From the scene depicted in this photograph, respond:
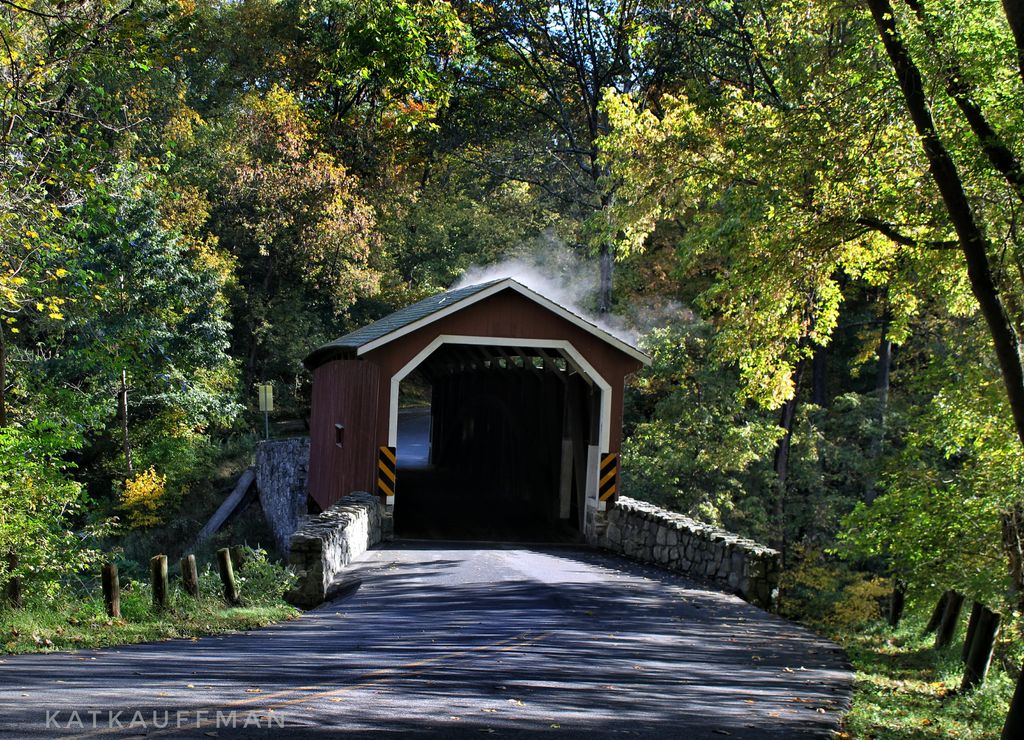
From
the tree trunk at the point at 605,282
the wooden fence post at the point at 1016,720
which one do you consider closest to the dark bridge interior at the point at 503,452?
the tree trunk at the point at 605,282

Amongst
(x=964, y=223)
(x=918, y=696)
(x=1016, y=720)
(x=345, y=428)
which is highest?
(x=964, y=223)

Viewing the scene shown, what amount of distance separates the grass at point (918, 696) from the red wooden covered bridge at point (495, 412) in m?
6.05

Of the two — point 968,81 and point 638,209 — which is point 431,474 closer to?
point 638,209

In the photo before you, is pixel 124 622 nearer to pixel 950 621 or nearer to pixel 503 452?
pixel 950 621

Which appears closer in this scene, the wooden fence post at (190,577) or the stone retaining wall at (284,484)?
the wooden fence post at (190,577)

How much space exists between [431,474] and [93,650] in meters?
16.9

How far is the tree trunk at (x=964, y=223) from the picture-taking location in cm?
700

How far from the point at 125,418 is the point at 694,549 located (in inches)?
655

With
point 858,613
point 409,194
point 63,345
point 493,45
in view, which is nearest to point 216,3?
point 409,194

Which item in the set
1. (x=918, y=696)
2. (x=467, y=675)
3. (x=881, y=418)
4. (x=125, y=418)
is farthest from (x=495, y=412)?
(x=467, y=675)

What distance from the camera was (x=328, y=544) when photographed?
10766 millimetres

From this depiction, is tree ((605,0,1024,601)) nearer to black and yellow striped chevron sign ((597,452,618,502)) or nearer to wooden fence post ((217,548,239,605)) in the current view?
black and yellow striped chevron sign ((597,452,618,502))

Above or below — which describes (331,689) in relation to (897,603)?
above

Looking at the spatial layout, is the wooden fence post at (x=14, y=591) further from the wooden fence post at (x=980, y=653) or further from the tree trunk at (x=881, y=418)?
the tree trunk at (x=881, y=418)
